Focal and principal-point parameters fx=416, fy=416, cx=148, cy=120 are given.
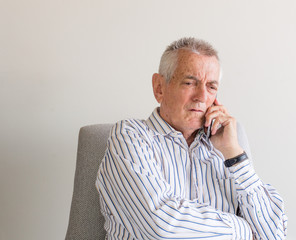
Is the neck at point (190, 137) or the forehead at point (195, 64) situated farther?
the neck at point (190, 137)

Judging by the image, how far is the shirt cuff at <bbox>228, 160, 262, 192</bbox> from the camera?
155cm

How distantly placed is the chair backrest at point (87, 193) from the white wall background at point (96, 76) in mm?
564

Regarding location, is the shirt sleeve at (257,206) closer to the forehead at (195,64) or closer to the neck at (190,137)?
the neck at (190,137)

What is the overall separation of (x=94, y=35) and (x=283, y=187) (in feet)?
4.56

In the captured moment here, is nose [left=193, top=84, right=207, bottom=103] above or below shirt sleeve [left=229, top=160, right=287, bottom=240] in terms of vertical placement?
above

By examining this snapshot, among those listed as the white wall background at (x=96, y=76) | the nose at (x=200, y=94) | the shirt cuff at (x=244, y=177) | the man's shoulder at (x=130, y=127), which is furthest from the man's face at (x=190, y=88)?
the white wall background at (x=96, y=76)

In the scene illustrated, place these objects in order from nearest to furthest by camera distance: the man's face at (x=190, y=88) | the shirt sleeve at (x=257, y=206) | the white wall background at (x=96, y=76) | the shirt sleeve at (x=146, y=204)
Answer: the shirt sleeve at (x=146, y=204)
the shirt sleeve at (x=257, y=206)
the man's face at (x=190, y=88)
the white wall background at (x=96, y=76)

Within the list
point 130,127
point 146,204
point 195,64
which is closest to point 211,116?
point 195,64

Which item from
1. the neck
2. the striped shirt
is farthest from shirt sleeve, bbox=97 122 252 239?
the neck

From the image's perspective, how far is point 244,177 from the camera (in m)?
1.56

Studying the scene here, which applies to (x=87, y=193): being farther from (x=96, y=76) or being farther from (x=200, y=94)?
(x=96, y=76)

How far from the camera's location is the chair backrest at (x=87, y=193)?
1608 millimetres

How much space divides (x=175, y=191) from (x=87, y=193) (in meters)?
0.35

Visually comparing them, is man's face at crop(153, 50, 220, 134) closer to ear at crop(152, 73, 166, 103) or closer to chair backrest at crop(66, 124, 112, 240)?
ear at crop(152, 73, 166, 103)
